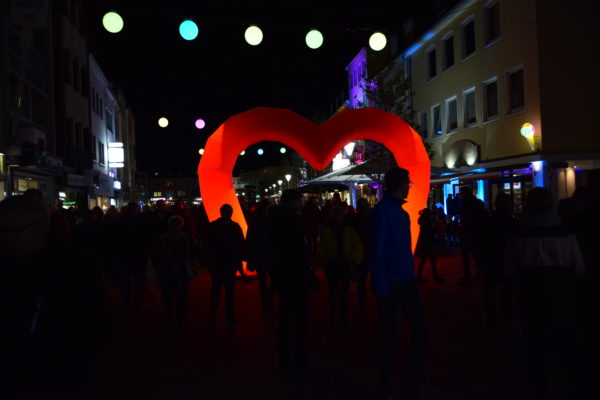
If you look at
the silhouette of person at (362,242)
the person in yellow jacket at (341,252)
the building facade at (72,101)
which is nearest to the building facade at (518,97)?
the silhouette of person at (362,242)

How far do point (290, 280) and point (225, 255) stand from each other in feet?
7.42

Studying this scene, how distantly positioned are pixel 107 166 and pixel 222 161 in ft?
92.6

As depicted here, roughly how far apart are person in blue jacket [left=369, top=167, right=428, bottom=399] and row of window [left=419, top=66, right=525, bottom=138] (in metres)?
16.5

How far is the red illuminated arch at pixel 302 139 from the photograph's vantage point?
1225 cm

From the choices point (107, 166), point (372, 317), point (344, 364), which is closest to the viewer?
point (344, 364)

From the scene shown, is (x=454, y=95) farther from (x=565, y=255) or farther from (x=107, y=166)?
(x=107, y=166)

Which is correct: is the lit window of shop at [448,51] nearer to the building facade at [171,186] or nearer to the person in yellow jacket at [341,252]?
the person in yellow jacket at [341,252]

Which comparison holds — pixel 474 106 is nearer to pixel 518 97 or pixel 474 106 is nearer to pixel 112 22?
pixel 518 97

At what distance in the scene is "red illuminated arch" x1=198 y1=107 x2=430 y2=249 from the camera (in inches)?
482

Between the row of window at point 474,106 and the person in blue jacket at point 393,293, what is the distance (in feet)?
54.2

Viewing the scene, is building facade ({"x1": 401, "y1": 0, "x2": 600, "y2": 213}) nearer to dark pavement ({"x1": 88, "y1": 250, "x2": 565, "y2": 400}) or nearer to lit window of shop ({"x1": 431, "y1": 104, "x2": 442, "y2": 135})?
lit window of shop ({"x1": 431, "y1": 104, "x2": 442, "y2": 135})

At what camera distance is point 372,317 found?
823 cm

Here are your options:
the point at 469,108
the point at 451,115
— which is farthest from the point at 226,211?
the point at 451,115

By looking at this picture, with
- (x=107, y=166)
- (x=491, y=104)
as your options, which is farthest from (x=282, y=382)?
(x=107, y=166)
